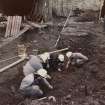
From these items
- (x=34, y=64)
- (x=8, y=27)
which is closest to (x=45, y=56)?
(x=34, y=64)

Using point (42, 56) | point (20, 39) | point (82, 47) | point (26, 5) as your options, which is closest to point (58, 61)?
point (42, 56)

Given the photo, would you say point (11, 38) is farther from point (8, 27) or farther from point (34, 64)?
point (34, 64)

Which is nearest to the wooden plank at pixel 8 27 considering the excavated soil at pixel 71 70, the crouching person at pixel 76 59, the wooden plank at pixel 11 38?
the wooden plank at pixel 11 38

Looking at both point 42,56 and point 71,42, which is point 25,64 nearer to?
point 42,56

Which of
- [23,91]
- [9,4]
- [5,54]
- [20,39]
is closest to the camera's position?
[23,91]

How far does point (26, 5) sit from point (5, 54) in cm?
351

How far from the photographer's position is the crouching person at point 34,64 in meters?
9.07

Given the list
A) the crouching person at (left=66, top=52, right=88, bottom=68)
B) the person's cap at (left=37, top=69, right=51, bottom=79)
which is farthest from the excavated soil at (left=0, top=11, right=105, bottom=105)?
the person's cap at (left=37, top=69, right=51, bottom=79)

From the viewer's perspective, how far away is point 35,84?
8.57 metres

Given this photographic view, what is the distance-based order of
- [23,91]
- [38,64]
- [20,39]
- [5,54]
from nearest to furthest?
[23,91] < [38,64] < [5,54] < [20,39]

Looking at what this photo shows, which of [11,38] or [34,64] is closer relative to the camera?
[34,64]

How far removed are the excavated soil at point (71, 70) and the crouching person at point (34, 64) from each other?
29 centimetres

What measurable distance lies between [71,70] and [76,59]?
44cm

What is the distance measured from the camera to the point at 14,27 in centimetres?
1205
